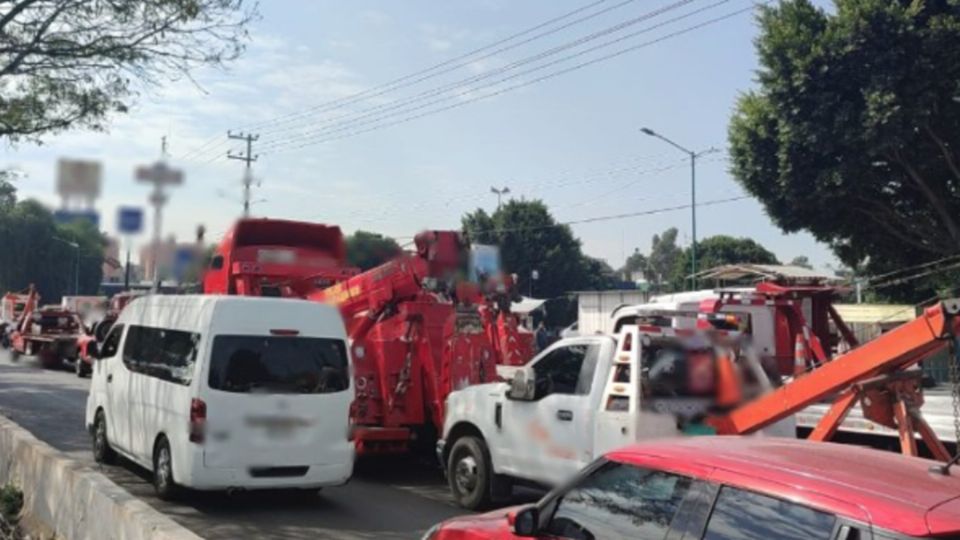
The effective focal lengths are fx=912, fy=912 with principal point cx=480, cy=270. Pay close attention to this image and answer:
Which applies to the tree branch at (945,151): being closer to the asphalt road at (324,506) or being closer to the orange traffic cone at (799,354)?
the orange traffic cone at (799,354)

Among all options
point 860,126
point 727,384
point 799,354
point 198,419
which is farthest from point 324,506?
point 860,126

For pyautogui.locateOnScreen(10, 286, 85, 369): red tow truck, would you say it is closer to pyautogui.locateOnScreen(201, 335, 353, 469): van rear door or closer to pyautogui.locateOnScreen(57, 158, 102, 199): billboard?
pyautogui.locateOnScreen(57, 158, 102, 199): billboard

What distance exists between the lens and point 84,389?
22453 mm

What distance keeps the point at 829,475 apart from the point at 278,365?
6585mm

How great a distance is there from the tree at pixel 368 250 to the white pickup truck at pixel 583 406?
3668 mm

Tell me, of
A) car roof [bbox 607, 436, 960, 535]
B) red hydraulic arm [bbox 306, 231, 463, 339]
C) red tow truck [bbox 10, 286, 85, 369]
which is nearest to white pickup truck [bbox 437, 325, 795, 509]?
red hydraulic arm [bbox 306, 231, 463, 339]

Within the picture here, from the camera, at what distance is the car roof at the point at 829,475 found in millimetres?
2977

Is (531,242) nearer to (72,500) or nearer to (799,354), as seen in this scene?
(799,354)

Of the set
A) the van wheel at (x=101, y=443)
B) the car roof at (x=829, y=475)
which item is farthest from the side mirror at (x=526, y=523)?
the van wheel at (x=101, y=443)

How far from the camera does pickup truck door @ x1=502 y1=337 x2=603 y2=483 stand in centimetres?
823

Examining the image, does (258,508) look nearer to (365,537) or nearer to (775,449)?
(365,537)

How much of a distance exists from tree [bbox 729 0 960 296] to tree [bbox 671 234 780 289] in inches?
1530

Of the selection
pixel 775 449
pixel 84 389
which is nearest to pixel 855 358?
pixel 775 449

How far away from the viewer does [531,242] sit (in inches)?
2731
